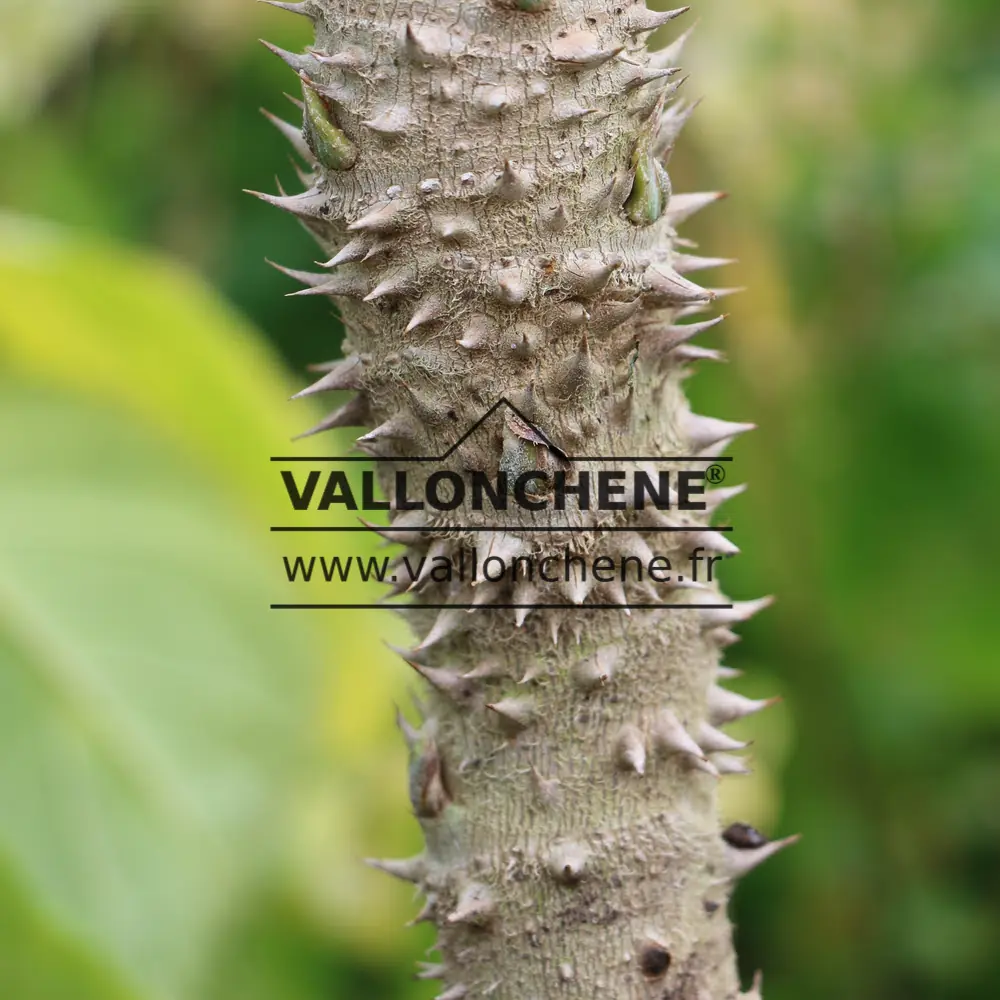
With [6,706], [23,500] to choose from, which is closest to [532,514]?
[6,706]

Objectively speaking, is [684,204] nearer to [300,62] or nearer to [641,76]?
[641,76]

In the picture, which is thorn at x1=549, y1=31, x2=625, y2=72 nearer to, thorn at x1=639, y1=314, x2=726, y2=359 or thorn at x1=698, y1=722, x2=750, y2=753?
thorn at x1=639, y1=314, x2=726, y2=359

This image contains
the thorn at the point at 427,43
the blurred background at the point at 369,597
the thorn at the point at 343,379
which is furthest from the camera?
the blurred background at the point at 369,597

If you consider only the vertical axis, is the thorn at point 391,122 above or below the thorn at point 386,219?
above

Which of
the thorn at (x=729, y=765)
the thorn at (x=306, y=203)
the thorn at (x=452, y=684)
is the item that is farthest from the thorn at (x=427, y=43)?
the thorn at (x=729, y=765)

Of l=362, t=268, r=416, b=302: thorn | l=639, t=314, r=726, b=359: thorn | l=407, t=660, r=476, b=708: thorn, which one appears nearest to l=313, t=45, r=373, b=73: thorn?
l=362, t=268, r=416, b=302: thorn

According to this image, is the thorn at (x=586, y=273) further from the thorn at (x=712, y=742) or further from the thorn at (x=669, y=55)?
the thorn at (x=712, y=742)

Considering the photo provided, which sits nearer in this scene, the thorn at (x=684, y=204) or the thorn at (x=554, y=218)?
the thorn at (x=554, y=218)

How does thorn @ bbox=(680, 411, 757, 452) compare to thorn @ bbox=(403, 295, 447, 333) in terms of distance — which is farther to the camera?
thorn @ bbox=(680, 411, 757, 452)

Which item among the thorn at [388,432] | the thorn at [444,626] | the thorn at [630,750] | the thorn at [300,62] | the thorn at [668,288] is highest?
the thorn at [300,62]
